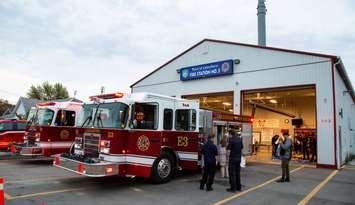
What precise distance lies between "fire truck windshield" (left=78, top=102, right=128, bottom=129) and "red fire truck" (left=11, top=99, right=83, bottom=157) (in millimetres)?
4387

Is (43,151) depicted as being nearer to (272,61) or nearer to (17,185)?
(17,185)

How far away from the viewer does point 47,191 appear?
8.88m

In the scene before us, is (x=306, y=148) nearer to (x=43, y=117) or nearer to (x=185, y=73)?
(x=185, y=73)

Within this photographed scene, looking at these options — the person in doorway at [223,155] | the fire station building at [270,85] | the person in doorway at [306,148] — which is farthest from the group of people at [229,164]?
the person in doorway at [306,148]

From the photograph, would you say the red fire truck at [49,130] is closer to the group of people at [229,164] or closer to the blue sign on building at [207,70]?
the group of people at [229,164]

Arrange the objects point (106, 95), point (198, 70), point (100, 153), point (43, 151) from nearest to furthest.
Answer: point (100, 153)
point (106, 95)
point (43, 151)
point (198, 70)

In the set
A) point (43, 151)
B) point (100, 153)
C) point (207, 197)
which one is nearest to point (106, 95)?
point (100, 153)

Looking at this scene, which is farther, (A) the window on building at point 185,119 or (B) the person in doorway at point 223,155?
(B) the person in doorway at point 223,155

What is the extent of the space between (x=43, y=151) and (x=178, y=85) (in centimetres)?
1193

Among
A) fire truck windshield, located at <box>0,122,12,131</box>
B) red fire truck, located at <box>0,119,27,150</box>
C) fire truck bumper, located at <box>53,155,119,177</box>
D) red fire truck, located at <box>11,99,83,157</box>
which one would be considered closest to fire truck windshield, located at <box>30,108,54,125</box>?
red fire truck, located at <box>11,99,83,157</box>

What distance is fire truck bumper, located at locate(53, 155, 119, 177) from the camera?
28.3 ft

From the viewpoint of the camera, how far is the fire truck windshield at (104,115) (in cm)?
945

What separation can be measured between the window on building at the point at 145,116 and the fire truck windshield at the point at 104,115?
0.30 meters

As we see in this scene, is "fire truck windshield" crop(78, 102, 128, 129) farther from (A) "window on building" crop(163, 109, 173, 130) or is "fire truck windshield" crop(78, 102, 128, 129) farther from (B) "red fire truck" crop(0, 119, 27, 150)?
(B) "red fire truck" crop(0, 119, 27, 150)
